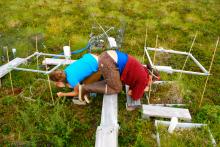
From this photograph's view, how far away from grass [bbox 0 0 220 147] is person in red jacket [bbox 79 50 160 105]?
442 millimetres

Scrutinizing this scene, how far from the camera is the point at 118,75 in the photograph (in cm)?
639

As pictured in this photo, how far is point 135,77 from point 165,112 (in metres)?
0.92

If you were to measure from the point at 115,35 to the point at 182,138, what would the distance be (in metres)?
5.36

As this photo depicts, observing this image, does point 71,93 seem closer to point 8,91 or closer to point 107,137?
point 8,91

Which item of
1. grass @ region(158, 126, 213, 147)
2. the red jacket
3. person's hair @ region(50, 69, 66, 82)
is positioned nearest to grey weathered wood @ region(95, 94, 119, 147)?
the red jacket

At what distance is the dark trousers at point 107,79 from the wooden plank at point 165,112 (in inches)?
28.9

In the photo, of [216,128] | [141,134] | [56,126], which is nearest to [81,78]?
[56,126]

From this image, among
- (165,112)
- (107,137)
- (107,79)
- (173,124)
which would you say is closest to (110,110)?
(107,79)

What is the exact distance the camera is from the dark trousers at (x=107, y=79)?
6.27 metres

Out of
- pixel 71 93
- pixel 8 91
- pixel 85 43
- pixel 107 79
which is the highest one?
pixel 107 79

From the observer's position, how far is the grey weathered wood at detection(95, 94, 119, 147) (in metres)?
5.24

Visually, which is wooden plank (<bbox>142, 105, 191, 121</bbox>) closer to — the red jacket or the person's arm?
the red jacket

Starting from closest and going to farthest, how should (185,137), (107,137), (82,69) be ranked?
1. (107,137)
2. (185,137)
3. (82,69)

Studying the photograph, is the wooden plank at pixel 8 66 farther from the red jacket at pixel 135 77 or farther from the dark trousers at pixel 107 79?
the red jacket at pixel 135 77
